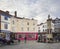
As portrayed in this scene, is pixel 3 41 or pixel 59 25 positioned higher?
pixel 59 25

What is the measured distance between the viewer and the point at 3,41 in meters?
23.5

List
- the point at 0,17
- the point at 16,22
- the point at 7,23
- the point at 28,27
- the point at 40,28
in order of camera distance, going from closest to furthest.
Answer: the point at 0,17 < the point at 7,23 < the point at 16,22 < the point at 28,27 < the point at 40,28

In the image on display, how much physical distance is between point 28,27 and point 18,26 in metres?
4.16

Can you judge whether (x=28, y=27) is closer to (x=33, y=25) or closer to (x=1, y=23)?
(x=33, y=25)

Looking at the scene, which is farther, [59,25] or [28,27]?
[59,25]

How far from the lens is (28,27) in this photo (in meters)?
54.3

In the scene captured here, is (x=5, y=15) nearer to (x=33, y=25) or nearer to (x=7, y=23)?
(x=7, y=23)

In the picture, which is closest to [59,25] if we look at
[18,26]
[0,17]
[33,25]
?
[33,25]

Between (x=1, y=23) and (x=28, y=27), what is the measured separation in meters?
15.1

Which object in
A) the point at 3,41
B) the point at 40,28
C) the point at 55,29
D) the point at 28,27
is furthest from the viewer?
the point at 40,28

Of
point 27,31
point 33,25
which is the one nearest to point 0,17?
point 27,31

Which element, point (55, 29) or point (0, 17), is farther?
point (55, 29)

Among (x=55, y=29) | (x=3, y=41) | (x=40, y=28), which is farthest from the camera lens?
(x=40, y=28)

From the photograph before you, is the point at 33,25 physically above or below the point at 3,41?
above
